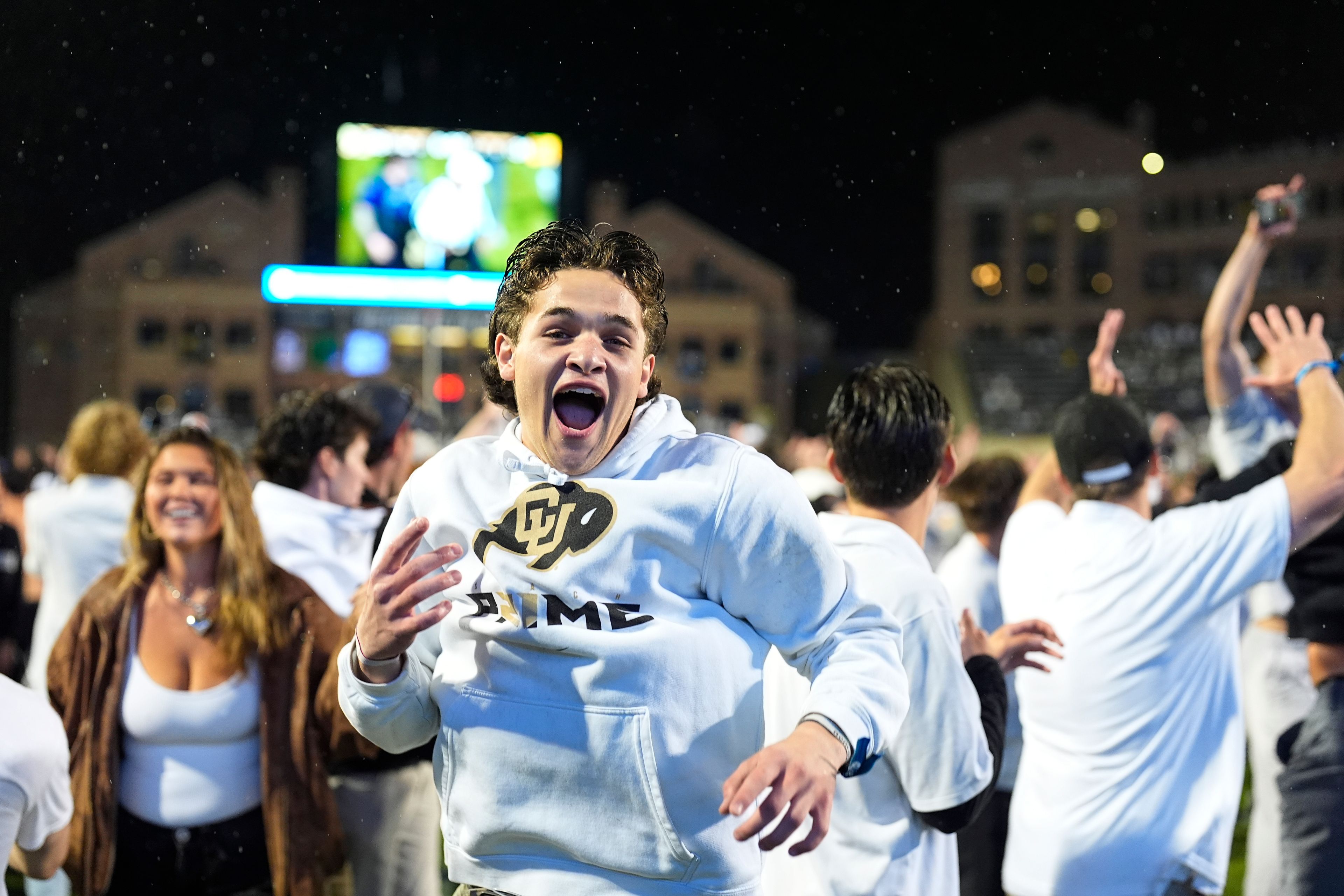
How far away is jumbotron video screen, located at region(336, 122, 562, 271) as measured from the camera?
11.3m

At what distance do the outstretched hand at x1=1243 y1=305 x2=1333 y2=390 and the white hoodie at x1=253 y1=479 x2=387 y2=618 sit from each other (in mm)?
2265

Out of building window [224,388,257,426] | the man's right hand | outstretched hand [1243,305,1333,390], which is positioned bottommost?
building window [224,388,257,426]

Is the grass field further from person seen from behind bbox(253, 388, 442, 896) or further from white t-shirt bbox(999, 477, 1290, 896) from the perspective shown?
white t-shirt bbox(999, 477, 1290, 896)

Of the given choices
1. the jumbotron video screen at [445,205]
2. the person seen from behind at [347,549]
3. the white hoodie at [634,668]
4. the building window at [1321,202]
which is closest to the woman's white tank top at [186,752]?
the person seen from behind at [347,549]

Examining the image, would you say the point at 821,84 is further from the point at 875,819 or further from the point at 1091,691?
the point at 875,819

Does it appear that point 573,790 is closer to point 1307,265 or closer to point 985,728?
point 985,728

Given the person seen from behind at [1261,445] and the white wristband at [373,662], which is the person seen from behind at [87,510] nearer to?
the white wristband at [373,662]

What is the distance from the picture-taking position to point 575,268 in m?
1.57

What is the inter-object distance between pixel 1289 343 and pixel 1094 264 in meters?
26.7

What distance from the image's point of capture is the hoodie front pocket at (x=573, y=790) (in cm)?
138

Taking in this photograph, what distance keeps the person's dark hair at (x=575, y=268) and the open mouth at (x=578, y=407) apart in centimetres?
15

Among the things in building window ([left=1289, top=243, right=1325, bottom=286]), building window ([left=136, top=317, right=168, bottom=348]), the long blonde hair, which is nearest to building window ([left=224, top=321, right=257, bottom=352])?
building window ([left=136, top=317, right=168, bottom=348])

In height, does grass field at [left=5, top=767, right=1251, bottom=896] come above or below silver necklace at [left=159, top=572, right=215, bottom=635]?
below

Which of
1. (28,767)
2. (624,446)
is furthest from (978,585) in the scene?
(28,767)
